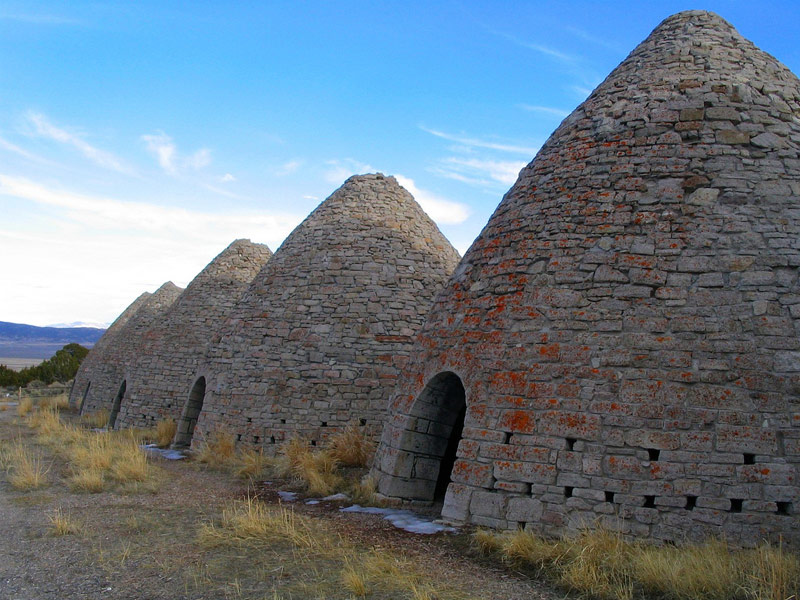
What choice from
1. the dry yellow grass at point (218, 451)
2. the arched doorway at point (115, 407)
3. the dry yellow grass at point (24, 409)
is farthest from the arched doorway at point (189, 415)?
the dry yellow grass at point (24, 409)

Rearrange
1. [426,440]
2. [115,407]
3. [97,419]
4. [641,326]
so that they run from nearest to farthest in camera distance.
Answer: [641,326], [426,440], [97,419], [115,407]


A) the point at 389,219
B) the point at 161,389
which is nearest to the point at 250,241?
the point at 161,389

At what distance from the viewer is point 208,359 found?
13195mm

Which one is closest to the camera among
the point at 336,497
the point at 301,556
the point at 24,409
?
the point at 301,556

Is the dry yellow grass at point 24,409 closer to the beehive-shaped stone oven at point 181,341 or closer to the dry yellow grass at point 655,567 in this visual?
the beehive-shaped stone oven at point 181,341

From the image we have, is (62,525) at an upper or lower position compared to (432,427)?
lower

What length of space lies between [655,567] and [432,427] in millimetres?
3318

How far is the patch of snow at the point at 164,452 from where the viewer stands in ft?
39.1

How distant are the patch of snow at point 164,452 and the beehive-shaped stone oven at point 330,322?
0.75 m

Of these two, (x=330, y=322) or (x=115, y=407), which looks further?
(x=115, y=407)

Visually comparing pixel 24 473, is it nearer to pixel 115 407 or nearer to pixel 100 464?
pixel 100 464

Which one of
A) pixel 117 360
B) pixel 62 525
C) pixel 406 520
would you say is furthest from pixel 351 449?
pixel 117 360

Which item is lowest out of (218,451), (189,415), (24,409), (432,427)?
(24,409)

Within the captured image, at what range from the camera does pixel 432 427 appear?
7633mm
